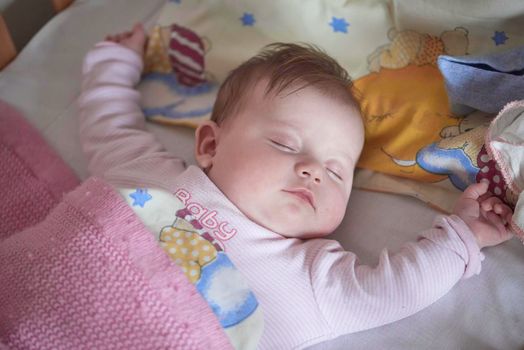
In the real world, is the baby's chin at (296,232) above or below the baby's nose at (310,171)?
below

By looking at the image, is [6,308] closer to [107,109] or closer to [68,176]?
[68,176]

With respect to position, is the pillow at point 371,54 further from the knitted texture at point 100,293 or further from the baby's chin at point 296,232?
the knitted texture at point 100,293

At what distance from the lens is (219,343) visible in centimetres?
76

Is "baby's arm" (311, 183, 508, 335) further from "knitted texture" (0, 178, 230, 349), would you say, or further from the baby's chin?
"knitted texture" (0, 178, 230, 349)

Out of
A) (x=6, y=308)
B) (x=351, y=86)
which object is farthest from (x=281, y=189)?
(x=6, y=308)

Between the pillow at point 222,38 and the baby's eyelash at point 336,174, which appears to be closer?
the baby's eyelash at point 336,174

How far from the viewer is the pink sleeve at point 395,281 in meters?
0.85

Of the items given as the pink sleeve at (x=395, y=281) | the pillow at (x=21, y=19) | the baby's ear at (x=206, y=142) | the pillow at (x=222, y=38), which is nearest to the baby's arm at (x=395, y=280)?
the pink sleeve at (x=395, y=281)

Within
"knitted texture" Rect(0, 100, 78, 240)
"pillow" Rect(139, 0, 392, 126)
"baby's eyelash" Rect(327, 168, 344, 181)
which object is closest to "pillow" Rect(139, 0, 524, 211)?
"pillow" Rect(139, 0, 392, 126)

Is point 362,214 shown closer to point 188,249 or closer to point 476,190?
point 476,190

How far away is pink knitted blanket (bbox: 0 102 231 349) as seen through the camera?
29.2 inches

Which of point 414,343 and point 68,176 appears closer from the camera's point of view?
point 414,343

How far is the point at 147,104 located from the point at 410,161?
0.53 meters

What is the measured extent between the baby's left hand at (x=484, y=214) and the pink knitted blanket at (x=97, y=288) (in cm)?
39
